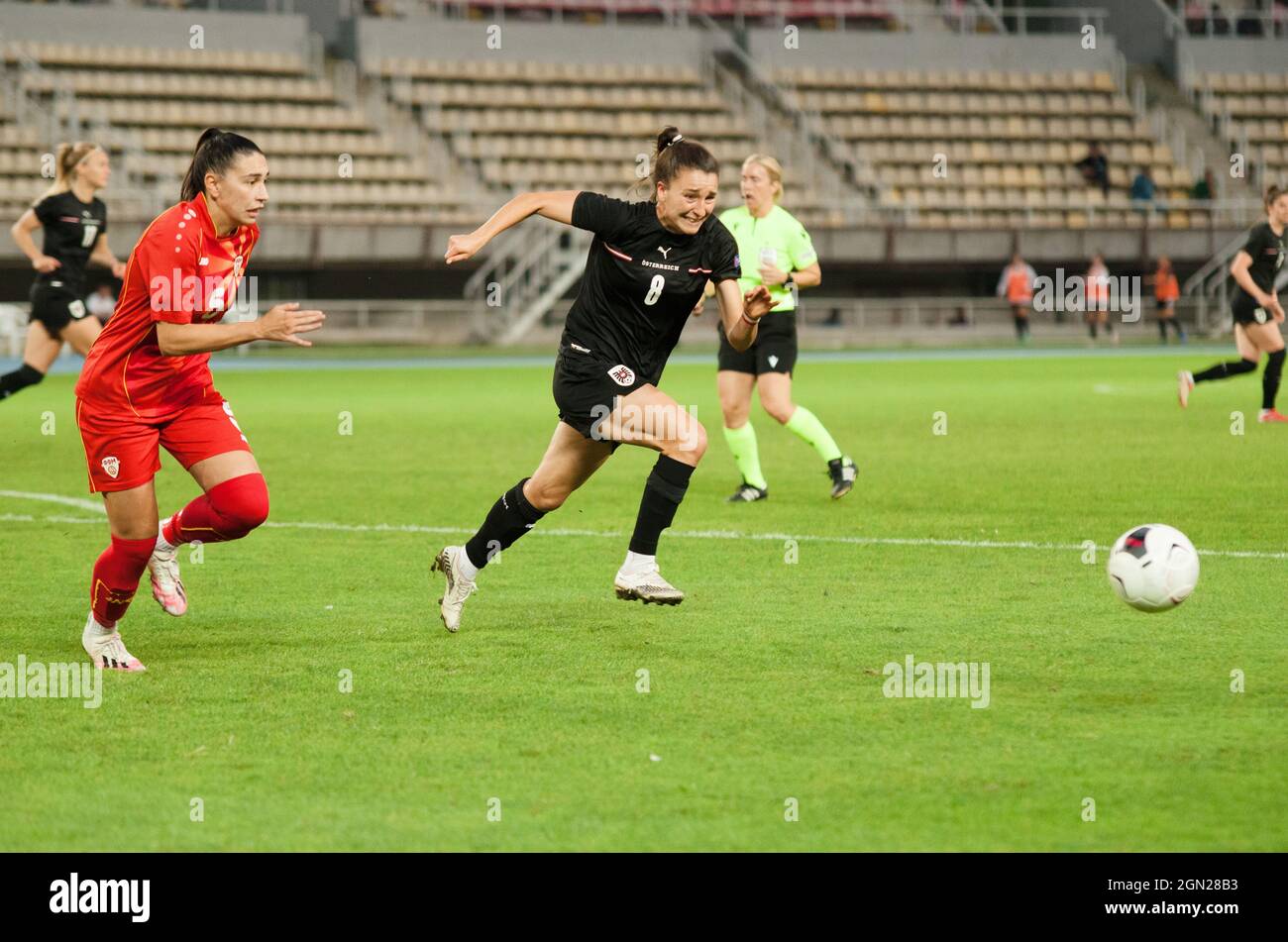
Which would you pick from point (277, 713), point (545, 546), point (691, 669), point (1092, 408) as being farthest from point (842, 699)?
point (1092, 408)

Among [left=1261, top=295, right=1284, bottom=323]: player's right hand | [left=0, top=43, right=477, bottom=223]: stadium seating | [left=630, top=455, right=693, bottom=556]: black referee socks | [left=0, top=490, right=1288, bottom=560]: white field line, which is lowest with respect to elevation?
[left=0, top=490, right=1288, bottom=560]: white field line

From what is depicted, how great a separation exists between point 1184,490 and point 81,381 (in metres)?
7.84

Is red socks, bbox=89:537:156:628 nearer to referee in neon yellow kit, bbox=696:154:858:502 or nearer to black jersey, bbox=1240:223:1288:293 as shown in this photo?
referee in neon yellow kit, bbox=696:154:858:502

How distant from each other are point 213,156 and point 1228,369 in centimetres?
1328

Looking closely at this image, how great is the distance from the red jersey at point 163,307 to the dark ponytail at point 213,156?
0.05 m

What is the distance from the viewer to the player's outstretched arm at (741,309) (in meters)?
7.26

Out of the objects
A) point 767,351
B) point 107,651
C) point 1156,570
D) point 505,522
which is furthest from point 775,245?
point 107,651

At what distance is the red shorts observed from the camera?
6.69 meters

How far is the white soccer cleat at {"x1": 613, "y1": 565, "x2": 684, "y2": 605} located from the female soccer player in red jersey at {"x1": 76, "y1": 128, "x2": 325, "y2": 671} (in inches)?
63.9

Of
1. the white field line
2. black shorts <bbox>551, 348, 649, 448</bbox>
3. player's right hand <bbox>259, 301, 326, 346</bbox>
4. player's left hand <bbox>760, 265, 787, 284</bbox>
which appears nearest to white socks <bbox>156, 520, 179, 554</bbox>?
player's right hand <bbox>259, 301, 326, 346</bbox>

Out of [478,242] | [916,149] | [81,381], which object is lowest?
[81,381]

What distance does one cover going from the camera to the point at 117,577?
264 inches
